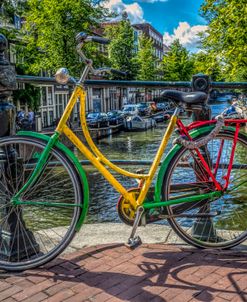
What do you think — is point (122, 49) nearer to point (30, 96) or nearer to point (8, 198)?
point (30, 96)

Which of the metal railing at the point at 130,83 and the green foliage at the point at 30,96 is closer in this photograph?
the metal railing at the point at 130,83

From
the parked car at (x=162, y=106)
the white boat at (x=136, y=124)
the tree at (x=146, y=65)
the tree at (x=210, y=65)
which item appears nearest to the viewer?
the parked car at (x=162, y=106)

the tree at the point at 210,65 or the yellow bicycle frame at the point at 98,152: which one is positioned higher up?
the tree at the point at 210,65

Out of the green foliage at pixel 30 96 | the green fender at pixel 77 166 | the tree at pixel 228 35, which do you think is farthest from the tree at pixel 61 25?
the green fender at pixel 77 166

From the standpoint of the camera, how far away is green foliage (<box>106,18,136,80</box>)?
108ft

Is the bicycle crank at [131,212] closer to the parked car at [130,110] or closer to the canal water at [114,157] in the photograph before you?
the canal water at [114,157]

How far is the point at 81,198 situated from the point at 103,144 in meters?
20.6

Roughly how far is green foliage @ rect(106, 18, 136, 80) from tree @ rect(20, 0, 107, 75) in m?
11.4

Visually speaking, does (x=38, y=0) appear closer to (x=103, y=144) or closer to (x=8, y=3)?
(x=8, y=3)

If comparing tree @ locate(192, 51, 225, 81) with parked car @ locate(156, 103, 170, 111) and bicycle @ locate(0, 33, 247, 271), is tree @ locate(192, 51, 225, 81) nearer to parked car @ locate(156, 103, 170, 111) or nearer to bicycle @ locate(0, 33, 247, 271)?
parked car @ locate(156, 103, 170, 111)

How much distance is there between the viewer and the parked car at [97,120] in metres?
26.4

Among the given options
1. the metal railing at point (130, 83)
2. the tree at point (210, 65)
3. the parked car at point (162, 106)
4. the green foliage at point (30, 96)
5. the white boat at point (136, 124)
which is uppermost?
the tree at point (210, 65)

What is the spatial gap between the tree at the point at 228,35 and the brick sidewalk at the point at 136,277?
1542 centimetres

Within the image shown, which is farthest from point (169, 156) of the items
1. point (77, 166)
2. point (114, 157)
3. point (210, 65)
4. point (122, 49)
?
point (122, 49)
